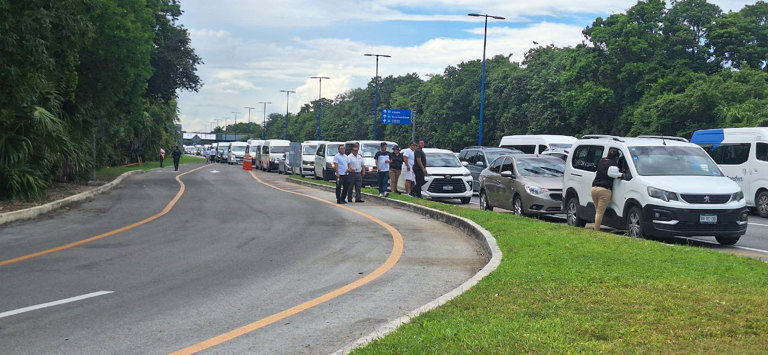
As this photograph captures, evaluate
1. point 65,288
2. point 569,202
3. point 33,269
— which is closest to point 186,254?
point 33,269

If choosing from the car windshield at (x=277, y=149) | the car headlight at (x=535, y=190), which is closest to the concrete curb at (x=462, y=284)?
the car headlight at (x=535, y=190)

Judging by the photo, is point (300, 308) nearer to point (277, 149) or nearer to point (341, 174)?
point (341, 174)

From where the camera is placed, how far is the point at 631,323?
19.9 ft

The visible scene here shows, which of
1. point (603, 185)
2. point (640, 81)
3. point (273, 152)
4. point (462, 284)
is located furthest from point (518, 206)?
point (640, 81)

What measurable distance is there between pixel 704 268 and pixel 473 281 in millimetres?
2719

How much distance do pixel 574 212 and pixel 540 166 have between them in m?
3.41

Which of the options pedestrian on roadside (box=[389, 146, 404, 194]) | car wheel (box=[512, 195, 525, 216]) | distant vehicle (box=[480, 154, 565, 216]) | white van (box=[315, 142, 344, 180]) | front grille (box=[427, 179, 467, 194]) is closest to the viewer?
distant vehicle (box=[480, 154, 565, 216])

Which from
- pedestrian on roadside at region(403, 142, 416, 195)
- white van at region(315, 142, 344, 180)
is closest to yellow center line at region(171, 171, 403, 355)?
pedestrian on roadside at region(403, 142, 416, 195)

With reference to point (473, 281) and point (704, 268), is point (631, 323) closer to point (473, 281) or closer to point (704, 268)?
point (473, 281)

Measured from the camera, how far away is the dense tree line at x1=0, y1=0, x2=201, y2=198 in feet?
58.9

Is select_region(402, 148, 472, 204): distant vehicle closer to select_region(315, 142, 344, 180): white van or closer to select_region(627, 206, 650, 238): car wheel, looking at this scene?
select_region(627, 206, 650, 238): car wheel

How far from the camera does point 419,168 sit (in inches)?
906

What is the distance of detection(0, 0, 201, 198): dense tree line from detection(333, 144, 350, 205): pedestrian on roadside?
7.66m

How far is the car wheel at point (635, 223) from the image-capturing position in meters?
12.8
